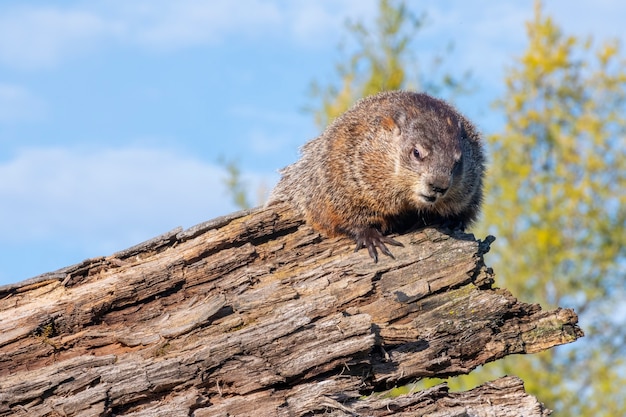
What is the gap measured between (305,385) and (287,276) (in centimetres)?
152

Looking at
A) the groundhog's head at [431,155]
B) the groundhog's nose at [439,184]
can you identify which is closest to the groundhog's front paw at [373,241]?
the groundhog's head at [431,155]

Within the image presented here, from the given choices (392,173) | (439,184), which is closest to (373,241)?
(392,173)

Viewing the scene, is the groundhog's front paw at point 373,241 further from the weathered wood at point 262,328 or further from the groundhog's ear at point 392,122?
the groundhog's ear at point 392,122

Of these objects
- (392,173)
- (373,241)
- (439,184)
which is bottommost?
(373,241)

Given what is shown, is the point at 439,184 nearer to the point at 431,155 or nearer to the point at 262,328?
the point at 431,155

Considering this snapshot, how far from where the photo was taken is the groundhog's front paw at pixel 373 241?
7426 mm

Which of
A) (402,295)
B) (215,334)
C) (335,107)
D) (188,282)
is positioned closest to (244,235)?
(188,282)

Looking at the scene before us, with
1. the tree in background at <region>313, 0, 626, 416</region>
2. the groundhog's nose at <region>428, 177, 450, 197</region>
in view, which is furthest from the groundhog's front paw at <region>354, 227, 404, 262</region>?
the tree in background at <region>313, 0, 626, 416</region>

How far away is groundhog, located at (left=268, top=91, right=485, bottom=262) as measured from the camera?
7469 millimetres

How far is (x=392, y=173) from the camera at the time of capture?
7.76 meters

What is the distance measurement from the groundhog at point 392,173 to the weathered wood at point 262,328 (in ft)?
1.13

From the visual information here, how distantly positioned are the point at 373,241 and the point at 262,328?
5.57 feet

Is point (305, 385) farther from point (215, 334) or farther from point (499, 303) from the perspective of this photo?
point (499, 303)

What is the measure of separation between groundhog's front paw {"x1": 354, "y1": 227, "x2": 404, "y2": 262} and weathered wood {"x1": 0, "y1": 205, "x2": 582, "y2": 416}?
110 mm
